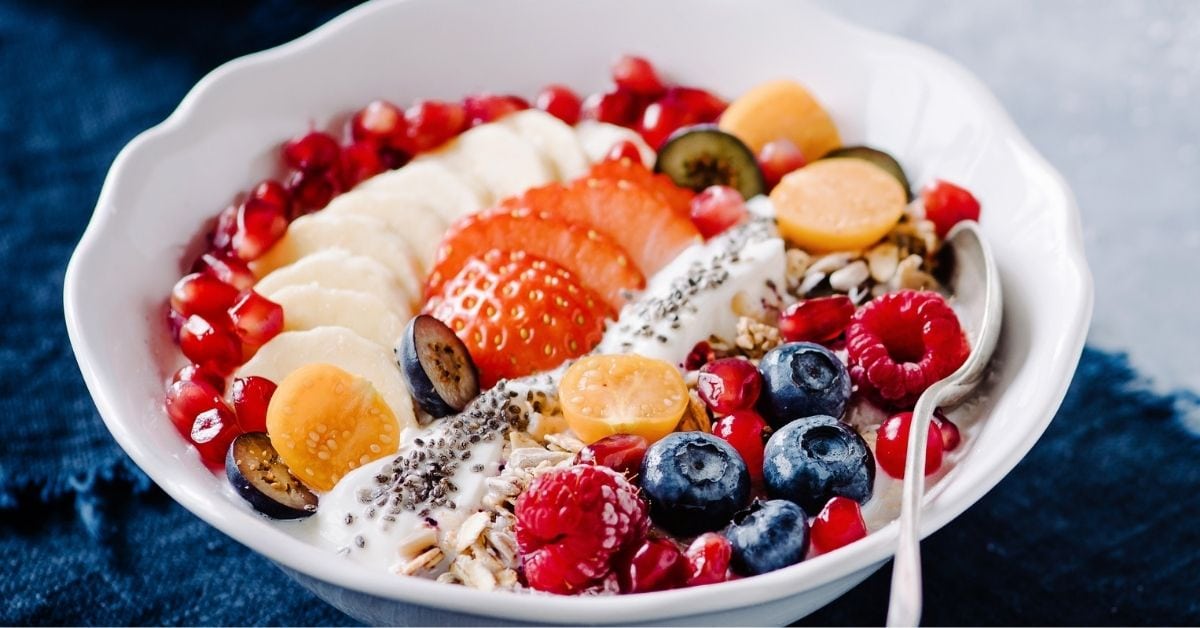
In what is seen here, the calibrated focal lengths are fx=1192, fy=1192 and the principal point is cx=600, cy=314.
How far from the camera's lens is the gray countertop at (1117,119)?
3.21m

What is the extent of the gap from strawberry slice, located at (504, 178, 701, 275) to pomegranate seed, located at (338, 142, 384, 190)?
1.36 ft

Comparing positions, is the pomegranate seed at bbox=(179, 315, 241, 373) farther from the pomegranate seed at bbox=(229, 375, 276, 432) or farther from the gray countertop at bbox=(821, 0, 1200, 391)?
the gray countertop at bbox=(821, 0, 1200, 391)

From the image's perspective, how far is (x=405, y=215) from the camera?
262cm

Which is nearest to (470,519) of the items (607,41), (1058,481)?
(1058,481)

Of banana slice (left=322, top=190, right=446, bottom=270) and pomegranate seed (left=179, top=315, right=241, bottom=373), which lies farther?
banana slice (left=322, top=190, right=446, bottom=270)

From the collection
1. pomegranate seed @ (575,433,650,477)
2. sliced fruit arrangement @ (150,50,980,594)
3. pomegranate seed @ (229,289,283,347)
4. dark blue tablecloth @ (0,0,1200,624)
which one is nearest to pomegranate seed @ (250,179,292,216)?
sliced fruit arrangement @ (150,50,980,594)

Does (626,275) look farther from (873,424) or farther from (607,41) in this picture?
(607,41)

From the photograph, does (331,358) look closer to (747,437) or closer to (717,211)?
(747,437)

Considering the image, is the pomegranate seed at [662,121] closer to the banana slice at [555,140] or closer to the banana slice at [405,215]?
the banana slice at [555,140]

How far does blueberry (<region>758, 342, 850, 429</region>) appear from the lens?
2.11 metres

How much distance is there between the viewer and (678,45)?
3.12m

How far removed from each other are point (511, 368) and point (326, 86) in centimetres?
105

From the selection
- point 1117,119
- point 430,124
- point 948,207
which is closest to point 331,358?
point 430,124

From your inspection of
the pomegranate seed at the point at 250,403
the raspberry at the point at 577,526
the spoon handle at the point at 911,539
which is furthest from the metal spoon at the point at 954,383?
the pomegranate seed at the point at 250,403
